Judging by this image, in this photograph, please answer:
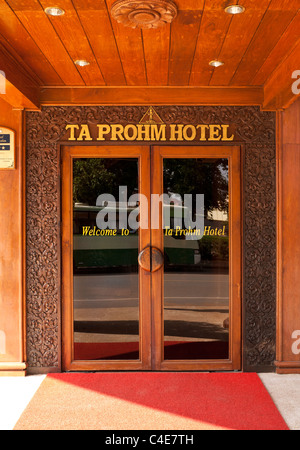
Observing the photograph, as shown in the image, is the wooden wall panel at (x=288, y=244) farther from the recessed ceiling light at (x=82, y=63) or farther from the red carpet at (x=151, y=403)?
the recessed ceiling light at (x=82, y=63)

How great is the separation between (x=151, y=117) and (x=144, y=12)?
4.71 feet

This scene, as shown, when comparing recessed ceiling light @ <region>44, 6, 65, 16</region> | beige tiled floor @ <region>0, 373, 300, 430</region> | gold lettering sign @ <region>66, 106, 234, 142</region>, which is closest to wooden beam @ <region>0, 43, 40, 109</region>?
gold lettering sign @ <region>66, 106, 234, 142</region>

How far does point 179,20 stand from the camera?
2.55 m

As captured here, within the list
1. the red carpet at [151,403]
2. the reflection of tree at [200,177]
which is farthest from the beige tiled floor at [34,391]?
the reflection of tree at [200,177]

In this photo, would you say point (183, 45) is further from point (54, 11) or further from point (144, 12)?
point (54, 11)

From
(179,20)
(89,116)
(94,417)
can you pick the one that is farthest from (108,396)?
(179,20)

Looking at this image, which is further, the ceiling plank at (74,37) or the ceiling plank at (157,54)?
the ceiling plank at (157,54)

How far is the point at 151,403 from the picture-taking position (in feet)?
10.3

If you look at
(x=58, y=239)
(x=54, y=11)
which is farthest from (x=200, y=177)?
(x=54, y=11)

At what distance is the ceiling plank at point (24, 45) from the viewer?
99.2 inches

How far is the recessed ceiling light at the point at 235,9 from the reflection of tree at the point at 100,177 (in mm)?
1684

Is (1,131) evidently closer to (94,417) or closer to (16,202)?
(16,202)

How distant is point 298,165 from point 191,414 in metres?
2.28

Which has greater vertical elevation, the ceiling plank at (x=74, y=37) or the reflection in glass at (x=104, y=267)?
the ceiling plank at (x=74, y=37)
